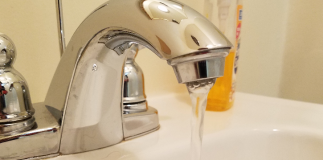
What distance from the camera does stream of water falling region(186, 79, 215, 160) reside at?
18cm

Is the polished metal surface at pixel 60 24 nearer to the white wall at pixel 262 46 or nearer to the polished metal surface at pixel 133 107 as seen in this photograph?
the polished metal surface at pixel 133 107

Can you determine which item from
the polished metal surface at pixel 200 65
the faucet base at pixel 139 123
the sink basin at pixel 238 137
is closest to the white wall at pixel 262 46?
the sink basin at pixel 238 137

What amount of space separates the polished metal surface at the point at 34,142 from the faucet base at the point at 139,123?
81 mm

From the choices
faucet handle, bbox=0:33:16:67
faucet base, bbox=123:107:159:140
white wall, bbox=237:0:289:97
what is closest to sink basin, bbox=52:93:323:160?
faucet base, bbox=123:107:159:140

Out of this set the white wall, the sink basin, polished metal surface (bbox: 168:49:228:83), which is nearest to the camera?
polished metal surface (bbox: 168:49:228:83)

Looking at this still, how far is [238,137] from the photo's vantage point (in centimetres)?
35

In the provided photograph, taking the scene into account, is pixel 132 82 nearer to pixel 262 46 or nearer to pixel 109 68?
pixel 109 68

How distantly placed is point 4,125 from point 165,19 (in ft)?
0.62

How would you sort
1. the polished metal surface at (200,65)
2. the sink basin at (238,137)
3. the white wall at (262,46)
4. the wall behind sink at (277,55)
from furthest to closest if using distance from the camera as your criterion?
the white wall at (262,46) < the wall behind sink at (277,55) < the sink basin at (238,137) < the polished metal surface at (200,65)

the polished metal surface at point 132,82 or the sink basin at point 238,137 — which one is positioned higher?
the polished metal surface at point 132,82

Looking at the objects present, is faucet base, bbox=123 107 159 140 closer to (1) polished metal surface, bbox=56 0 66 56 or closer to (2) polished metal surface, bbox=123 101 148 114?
(2) polished metal surface, bbox=123 101 148 114

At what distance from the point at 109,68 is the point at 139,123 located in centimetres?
10

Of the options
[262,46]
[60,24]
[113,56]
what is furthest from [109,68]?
[262,46]

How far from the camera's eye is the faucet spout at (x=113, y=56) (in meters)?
0.16
